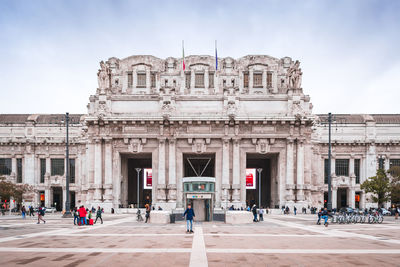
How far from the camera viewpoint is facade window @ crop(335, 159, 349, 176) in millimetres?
71125

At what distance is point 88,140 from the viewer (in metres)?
56.6

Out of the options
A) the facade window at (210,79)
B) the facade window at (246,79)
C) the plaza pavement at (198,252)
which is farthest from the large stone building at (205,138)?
the plaza pavement at (198,252)

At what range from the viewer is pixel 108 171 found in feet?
181

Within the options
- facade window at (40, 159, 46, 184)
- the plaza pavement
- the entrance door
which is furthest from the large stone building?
the plaza pavement

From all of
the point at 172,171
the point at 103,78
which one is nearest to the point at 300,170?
the point at 172,171

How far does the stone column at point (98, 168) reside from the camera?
54688 mm

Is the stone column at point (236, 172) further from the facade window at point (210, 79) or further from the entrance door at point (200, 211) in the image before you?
the entrance door at point (200, 211)

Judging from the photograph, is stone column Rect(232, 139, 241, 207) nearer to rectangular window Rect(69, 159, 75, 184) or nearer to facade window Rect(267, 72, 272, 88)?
facade window Rect(267, 72, 272, 88)

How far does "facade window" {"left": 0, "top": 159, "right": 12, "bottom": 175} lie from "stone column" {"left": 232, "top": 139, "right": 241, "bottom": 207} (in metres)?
42.1

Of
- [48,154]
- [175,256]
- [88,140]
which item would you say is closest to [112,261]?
[175,256]

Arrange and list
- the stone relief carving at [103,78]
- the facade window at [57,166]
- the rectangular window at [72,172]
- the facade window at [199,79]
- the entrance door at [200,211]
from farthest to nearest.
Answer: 1. the facade window at [57,166]
2. the rectangular window at [72,172]
3. the facade window at [199,79]
4. the stone relief carving at [103,78]
5. the entrance door at [200,211]

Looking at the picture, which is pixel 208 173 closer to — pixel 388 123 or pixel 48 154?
pixel 48 154

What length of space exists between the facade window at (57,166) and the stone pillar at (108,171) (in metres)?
19.7

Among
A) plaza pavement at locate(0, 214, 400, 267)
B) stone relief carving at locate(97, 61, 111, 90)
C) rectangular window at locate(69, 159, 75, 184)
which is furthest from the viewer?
rectangular window at locate(69, 159, 75, 184)
